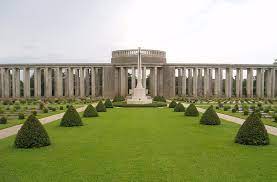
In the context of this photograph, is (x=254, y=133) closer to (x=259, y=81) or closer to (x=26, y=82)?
(x=259, y=81)

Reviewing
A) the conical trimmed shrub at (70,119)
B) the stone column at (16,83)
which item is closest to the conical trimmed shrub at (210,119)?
the conical trimmed shrub at (70,119)

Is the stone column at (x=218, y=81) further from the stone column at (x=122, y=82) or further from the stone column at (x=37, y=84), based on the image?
the stone column at (x=37, y=84)

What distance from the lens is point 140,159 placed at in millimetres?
12414

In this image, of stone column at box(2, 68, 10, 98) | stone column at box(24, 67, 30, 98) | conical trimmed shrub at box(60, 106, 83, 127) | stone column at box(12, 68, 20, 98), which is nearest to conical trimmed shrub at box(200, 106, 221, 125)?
conical trimmed shrub at box(60, 106, 83, 127)

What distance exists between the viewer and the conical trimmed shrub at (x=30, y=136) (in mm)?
14547

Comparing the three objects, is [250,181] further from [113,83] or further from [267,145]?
[113,83]

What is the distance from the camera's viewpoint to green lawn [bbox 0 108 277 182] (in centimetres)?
1033

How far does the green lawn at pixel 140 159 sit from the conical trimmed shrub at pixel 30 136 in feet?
1.41

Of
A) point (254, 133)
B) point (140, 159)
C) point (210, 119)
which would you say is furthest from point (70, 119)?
point (254, 133)

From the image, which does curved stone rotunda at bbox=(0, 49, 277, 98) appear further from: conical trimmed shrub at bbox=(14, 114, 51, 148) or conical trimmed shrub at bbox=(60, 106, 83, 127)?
conical trimmed shrub at bbox=(14, 114, 51, 148)

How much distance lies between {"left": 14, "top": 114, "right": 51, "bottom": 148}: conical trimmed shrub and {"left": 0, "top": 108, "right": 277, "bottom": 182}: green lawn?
430 mm

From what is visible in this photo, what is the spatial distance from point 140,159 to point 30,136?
522 centimetres

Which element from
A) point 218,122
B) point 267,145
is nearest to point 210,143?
point 267,145

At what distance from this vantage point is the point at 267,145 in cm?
1533
